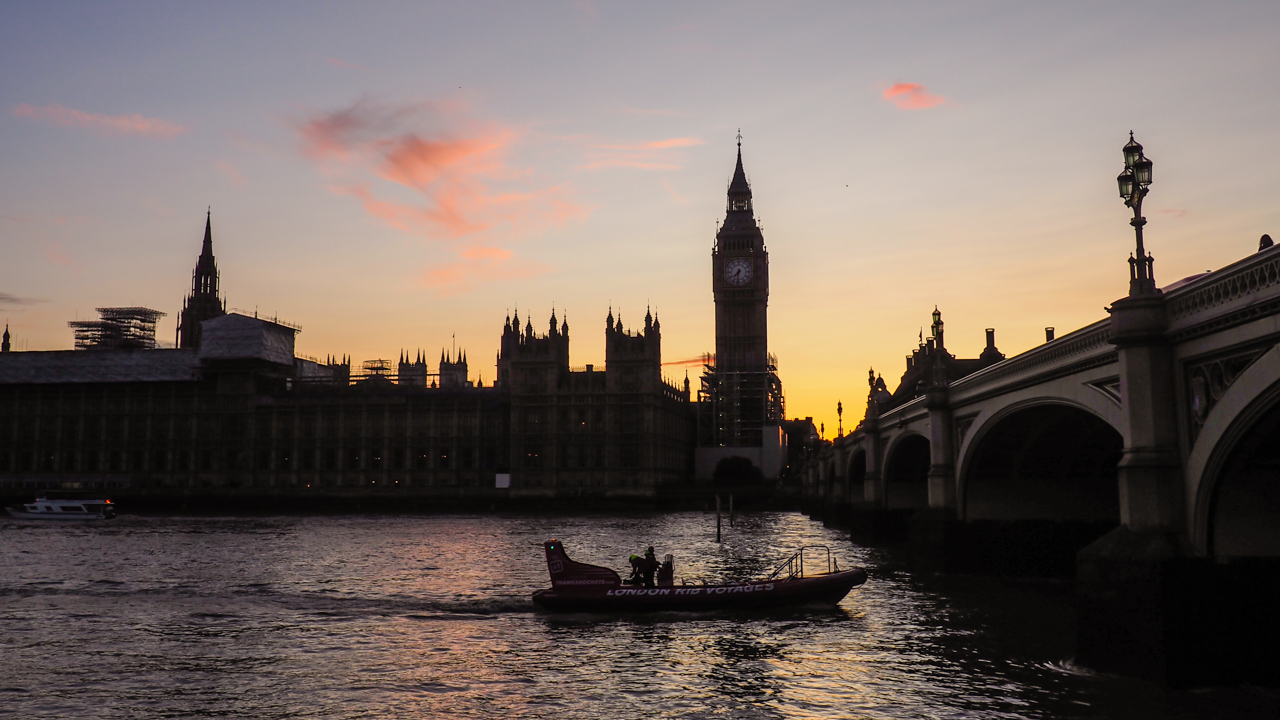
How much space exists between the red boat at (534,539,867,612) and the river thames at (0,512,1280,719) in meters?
0.55

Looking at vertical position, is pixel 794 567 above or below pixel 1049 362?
below

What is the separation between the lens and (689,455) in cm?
17662

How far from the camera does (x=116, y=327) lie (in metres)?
173

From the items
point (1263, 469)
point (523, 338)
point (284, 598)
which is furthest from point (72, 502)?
point (1263, 469)

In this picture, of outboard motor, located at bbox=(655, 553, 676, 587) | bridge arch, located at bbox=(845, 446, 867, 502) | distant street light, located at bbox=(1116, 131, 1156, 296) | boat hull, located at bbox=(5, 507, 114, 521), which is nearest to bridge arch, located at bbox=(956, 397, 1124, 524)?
outboard motor, located at bbox=(655, 553, 676, 587)

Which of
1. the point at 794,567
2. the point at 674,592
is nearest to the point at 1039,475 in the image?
the point at 794,567

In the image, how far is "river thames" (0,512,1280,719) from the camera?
72.6ft

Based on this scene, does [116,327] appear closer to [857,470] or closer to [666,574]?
[857,470]

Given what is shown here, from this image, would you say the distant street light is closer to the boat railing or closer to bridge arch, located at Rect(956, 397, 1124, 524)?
the boat railing

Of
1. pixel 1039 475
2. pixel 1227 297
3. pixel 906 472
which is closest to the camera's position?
pixel 1227 297

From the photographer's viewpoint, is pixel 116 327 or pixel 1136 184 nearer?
pixel 1136 184

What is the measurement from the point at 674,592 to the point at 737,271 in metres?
165

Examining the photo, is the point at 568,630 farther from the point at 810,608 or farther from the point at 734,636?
the point at 810,608

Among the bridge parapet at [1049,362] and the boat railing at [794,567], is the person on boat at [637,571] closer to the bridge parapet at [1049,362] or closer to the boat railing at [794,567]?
the boat railing at [794,567]
